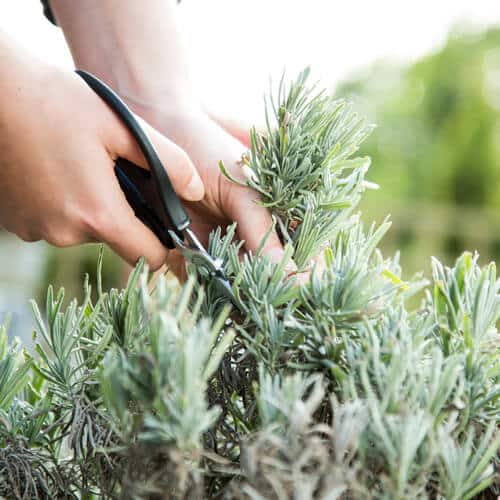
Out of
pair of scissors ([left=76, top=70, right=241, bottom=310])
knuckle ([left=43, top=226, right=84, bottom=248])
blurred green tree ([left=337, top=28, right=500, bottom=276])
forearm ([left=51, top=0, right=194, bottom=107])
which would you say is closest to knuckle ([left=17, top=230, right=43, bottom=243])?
knuckle ([left=43, top=226, right=84, bottom=248])

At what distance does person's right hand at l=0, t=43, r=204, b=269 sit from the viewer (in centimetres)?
63

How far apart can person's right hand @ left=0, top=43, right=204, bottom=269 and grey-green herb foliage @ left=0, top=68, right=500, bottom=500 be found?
0.41ft

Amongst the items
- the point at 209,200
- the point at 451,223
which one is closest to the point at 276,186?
the point at 209,200

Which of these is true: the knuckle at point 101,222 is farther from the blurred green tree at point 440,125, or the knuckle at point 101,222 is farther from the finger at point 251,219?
the blurred green tree at point 440,125

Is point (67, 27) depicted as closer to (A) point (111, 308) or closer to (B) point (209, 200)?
(B) point (209, 200)

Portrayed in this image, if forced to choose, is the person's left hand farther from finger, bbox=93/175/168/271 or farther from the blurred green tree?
the blurred green tree

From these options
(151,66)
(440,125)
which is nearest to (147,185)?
(151,66)

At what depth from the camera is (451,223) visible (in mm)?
5934

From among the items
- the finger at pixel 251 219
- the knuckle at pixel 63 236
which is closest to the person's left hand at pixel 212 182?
the finger at pixel 251 219

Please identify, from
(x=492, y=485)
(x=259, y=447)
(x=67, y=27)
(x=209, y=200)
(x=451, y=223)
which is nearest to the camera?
(x=259, y=447)

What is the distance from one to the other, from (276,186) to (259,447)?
28cm

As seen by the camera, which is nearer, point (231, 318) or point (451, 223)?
point (231, 318)

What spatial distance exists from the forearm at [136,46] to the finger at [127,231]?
8.6 inches

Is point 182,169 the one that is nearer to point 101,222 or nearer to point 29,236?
point 101,222
